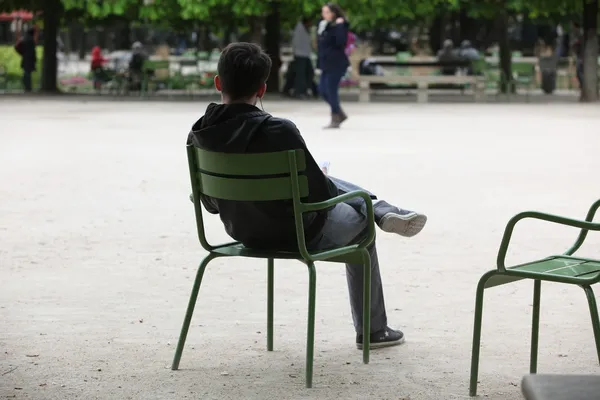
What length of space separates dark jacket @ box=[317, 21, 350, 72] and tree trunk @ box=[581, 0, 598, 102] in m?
9.86

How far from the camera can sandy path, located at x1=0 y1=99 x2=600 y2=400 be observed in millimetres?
5180

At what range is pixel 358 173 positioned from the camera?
13.4 metres

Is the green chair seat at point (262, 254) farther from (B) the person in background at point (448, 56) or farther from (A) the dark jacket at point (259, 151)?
(B) the person in background at point (448, 56)

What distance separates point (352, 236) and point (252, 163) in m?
0.56

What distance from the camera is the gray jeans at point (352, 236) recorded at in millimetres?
5219

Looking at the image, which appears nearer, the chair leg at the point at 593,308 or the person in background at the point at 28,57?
the chair leg at the point at 593,308

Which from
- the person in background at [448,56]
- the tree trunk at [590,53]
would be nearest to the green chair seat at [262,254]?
the tree trunk at [590,53]

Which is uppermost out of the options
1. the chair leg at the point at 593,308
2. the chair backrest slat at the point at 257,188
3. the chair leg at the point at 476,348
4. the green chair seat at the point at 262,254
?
the chair backrest slat at the point at 257,188

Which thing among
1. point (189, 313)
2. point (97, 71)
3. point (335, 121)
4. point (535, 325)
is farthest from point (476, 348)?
point (97, 71)

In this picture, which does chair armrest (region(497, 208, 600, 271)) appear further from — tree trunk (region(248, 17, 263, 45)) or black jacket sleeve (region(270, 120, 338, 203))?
tree trunk (region(248, 17, 263, 45))

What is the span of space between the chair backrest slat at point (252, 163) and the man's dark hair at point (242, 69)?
0.87 ft

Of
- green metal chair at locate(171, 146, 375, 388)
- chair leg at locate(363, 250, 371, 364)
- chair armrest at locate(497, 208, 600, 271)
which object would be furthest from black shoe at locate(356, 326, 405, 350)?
chair armrest at locate(497, 208, 600, 271)

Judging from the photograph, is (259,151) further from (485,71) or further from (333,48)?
(485,71)

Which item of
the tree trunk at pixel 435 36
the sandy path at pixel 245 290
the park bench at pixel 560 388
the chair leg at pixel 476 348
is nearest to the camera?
the park bench at pixel 560 388
